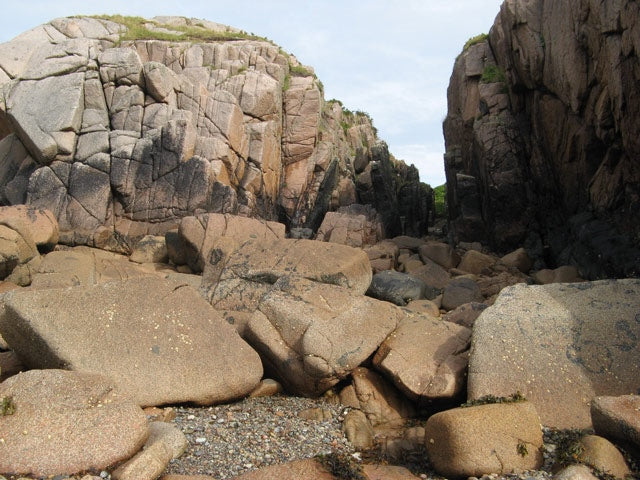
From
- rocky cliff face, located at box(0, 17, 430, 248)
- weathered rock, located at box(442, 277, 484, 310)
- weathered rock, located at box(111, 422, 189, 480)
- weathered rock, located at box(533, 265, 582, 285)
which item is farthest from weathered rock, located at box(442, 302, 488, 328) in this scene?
rocky cliff face, located at box(0, 17, 430, 248)

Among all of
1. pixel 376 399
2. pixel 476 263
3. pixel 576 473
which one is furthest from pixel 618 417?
pixel 476 263

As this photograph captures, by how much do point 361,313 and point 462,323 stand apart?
3337 mm

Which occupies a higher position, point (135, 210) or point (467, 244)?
point (467, 244)

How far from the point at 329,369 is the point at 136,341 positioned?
4129 millimetres

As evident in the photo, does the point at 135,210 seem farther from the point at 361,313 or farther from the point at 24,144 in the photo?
the point at 361,313

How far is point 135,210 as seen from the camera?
29125 mm

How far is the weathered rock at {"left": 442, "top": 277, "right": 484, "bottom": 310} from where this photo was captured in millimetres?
20344

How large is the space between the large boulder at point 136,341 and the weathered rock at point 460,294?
10036mm

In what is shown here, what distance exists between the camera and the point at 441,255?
92.1ft

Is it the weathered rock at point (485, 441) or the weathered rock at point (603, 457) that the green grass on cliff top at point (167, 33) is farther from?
the weathered rock at point (603, 457)

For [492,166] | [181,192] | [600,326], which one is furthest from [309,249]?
[492,166]

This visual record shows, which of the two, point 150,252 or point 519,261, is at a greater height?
point 519,261

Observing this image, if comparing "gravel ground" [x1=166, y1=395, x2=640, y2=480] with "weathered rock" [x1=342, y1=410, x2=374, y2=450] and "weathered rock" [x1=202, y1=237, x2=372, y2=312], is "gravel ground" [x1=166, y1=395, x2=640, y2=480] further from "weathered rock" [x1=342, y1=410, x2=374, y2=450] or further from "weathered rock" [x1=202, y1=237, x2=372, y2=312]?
"weathered rock" [x1=202, y1=237, x2=372, y2=312]

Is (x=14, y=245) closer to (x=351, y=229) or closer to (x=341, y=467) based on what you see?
(x=341, y=467)
